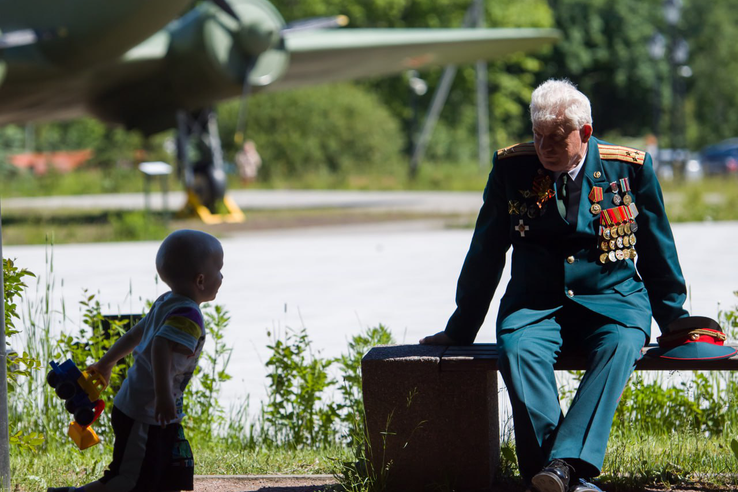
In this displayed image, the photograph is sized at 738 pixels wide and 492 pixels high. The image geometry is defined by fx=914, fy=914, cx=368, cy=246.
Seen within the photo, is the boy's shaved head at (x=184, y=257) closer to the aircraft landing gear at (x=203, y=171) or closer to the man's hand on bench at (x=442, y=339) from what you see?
the man's hand on bench at (x=442, y=339)

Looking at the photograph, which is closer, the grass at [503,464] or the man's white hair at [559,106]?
the man's white hair at [559,106]

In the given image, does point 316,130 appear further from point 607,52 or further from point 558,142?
point 558,142

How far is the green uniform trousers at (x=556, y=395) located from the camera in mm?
2947

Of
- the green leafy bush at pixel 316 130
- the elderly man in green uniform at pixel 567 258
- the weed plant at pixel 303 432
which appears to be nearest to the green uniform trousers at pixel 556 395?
the elderly man in green uniform at pixel 567 258

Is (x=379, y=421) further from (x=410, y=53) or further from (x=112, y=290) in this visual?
(x=410, y=53)

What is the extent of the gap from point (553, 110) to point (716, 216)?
14.2 m

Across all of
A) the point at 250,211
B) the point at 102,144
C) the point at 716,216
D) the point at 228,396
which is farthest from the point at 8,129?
the point at 228,396

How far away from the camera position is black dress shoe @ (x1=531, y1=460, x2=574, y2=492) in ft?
9.02

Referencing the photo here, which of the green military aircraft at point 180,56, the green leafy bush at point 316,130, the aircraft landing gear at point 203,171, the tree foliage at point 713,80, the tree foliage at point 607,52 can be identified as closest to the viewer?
the green military aircraft at point 180,56

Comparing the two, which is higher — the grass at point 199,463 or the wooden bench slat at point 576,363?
the wooden bench slat at point 576,363

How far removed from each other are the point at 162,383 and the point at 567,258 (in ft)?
4.96

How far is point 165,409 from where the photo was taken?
108 inches

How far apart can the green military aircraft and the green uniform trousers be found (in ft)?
32.9

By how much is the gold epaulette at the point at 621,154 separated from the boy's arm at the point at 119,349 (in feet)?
5.93
